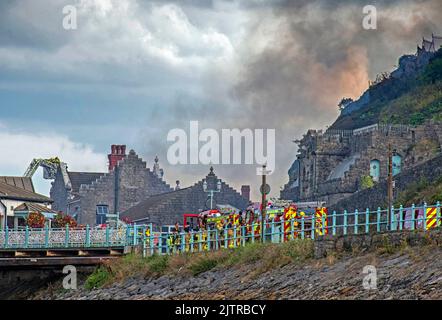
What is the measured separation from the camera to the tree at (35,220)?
84.0 meters

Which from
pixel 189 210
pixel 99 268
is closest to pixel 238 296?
pixel 99 268

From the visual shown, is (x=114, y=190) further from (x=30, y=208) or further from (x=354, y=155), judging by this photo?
(x=30, y=208)

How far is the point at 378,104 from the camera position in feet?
423

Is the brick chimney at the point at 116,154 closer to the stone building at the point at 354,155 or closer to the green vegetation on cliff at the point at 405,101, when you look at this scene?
the green vegetation on cliff at the point at 405,101

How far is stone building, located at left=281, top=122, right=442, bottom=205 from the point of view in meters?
94.6

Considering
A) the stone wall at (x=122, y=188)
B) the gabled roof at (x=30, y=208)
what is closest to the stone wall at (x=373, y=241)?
the gabled roof at (x=30, y=208)

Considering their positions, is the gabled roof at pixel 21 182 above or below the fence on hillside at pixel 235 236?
above

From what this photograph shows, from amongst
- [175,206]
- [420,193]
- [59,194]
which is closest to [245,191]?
[175,206]

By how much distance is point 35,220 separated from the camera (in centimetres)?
8450

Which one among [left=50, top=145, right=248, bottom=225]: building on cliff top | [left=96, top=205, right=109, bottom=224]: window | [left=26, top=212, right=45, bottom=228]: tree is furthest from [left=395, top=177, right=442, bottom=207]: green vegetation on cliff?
[left=96, top=205, right=109, bottom=224]: window

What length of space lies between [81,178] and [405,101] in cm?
3163
